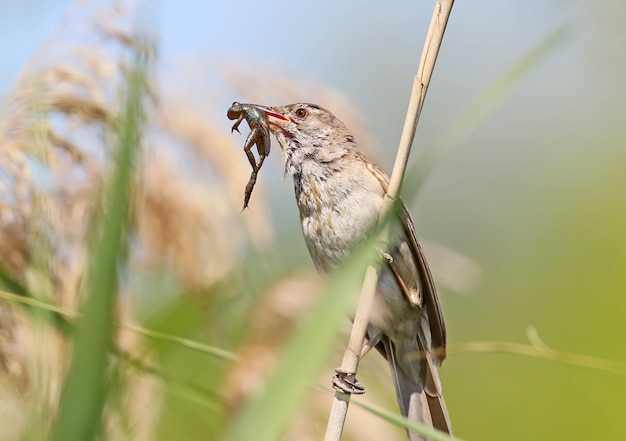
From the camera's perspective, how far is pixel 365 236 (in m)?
2.53

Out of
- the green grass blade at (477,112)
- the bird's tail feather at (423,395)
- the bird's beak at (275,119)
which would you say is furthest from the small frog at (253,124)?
the green grass blade at (477,112)

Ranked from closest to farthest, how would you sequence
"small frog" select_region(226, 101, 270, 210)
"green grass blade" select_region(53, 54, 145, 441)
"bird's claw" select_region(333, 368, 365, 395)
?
"green grass blade" select_region(53, 54, 145, 441) < "bird's claw" select_region(333, 368, 365, 395) < "small frog" select_region(226, 101, 270, 210)

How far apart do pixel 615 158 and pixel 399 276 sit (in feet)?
14.8

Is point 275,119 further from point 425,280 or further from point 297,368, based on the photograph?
point 297,368

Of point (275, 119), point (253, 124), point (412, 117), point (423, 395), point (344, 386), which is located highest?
point (275, 119)

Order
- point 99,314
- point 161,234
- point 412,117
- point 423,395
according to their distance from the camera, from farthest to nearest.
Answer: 1. point 423,395
2. point 161,234
3. point 412,117
4. point 99,314

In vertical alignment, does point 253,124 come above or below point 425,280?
above

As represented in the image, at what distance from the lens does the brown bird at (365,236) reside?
2582 mm

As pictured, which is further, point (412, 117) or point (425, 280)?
point (425, 280)

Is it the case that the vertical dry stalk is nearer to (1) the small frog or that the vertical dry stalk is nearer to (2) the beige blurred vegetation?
(2) the beige blurred vegetation

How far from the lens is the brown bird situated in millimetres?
2582

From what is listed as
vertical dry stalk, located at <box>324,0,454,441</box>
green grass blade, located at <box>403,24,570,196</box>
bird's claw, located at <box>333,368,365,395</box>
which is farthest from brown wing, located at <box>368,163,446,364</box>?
green grass blade, located at <box>403,24,570,196</box>

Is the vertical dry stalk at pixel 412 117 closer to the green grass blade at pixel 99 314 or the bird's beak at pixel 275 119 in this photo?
the green grass blade at pixel 99 314

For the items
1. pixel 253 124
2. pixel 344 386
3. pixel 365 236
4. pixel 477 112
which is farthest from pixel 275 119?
pixel 477 112
